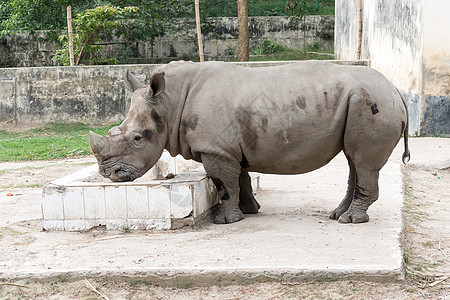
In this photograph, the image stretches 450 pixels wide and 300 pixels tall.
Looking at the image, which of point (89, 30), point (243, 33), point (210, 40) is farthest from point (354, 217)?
point (210, 40)

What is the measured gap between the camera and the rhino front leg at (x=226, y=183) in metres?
5.79

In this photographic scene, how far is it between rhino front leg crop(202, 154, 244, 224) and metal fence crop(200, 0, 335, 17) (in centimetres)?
1630

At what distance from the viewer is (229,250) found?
16.4ft

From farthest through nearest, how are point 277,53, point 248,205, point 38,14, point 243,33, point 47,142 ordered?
point 277,53, point 38,14, point 243,33, point 47,142, point 248,205

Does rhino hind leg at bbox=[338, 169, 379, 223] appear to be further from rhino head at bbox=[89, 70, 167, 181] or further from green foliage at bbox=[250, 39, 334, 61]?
green foliage at bbox=[250, 39, 334, 61]

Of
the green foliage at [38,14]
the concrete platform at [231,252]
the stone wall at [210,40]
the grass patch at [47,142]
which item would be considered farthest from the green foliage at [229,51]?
the concrete platform at [231,252]

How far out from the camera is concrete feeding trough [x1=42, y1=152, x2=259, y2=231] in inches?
224

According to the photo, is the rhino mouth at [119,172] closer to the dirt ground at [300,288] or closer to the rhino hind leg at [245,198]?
the rhino hind leg at [245,198]

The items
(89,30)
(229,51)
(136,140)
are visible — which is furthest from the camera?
(229,51)

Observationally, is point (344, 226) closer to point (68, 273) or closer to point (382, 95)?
point (382, 95)

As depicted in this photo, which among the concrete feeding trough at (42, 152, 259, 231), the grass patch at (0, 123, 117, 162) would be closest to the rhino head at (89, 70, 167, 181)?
the concrete feeding trough at (42, 152, 259, 231)

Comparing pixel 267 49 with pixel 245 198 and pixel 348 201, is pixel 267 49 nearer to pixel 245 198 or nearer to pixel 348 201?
pixel 245 198

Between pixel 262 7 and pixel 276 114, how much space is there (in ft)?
60.5

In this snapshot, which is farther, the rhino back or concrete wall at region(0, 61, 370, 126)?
concrete wall at region(0, 61, 370, 126)
